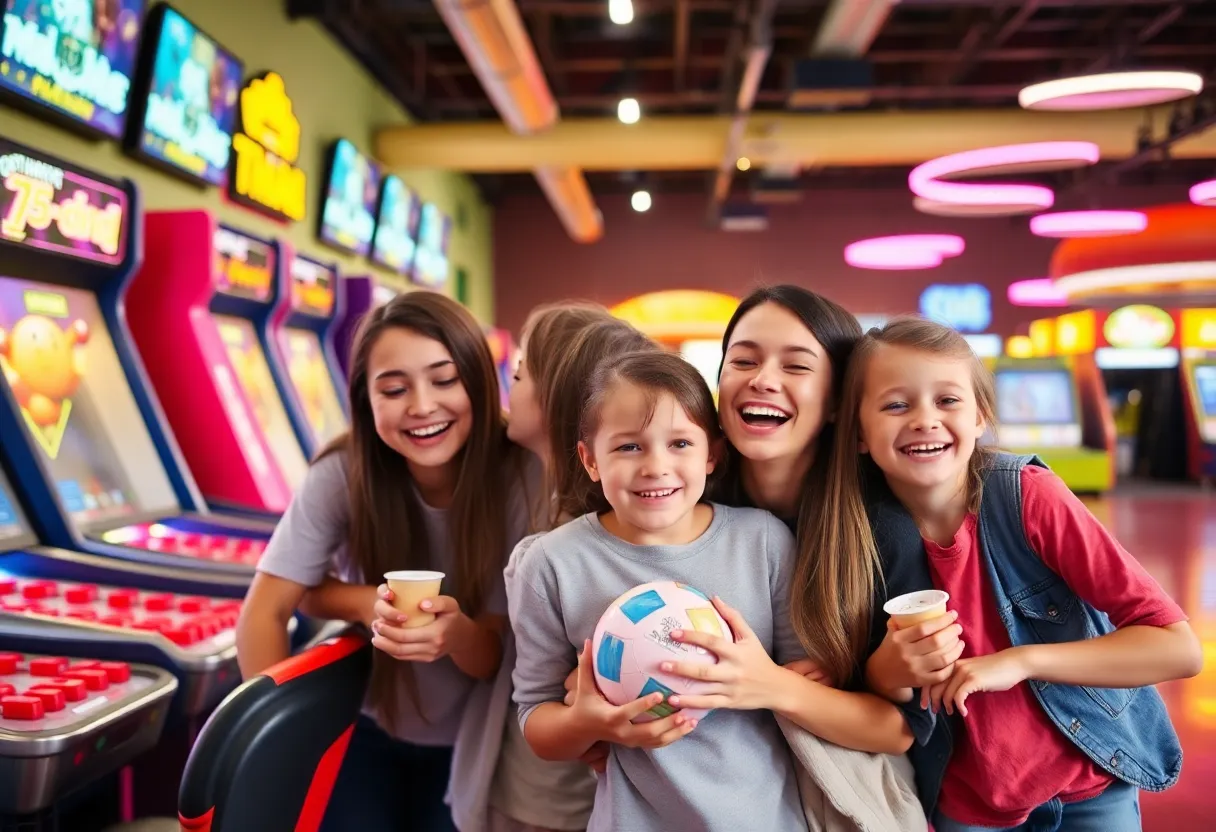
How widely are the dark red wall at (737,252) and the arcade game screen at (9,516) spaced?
11148mm

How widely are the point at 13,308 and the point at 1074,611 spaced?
2701 millimetres

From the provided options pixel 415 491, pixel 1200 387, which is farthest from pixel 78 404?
pixel 1200 387

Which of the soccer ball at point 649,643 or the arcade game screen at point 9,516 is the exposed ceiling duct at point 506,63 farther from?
the soccer ball at point 649,643

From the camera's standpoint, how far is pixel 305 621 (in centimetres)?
236

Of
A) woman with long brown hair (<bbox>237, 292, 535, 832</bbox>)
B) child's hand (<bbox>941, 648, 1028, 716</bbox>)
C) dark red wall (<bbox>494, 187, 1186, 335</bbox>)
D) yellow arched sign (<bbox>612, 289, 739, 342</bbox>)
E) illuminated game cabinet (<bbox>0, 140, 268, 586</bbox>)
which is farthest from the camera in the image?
dark red wall (<bbox>494, 187, 1186, 335</bbox>)

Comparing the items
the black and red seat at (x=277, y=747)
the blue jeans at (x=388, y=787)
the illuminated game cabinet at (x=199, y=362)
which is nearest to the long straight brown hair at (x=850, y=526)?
the black and red seat at (x=277, y=747)

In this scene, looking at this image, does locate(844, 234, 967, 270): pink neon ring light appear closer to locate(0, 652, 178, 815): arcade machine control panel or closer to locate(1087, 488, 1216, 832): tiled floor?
locate(1087, 488, 1216, 832): tiled floor

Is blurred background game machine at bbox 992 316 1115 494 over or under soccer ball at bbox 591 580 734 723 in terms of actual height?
over

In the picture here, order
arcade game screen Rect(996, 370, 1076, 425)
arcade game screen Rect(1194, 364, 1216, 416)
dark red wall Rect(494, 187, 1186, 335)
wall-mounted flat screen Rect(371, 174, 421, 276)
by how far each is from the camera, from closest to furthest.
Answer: wall-mounted flat screen Rect(371, 174, 421, 276), arcade game screen Rect(996, 370, 1076, 425), arcade game screen Rect(1194, 364, 1216, 416), dark red wall Rect(494, 187, 1186, 335)

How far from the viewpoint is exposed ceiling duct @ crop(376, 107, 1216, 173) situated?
8.41 meters

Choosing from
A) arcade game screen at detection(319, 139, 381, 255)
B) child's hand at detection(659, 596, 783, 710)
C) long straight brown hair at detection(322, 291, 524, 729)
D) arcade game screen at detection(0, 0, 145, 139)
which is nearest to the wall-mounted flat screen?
arcade game screen at detection(319, 139, 381, 255)

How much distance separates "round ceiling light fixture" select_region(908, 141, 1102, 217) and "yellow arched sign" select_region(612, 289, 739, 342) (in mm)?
4586

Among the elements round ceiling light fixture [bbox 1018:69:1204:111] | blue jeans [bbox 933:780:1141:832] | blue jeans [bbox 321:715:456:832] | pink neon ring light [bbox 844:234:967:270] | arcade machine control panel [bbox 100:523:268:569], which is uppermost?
round ceiling light fixture [bbox 1018:69:1204:111]

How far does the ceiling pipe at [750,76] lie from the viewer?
6688 millimetres
